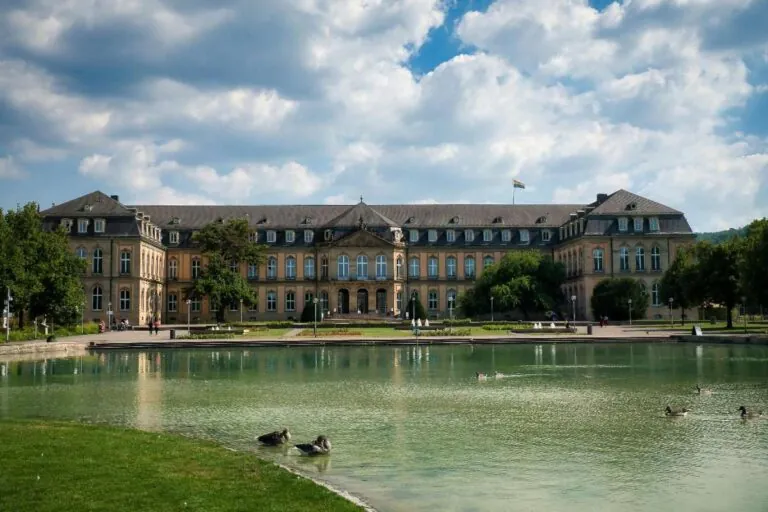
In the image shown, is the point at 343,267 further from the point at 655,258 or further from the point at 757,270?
the point at 757,270

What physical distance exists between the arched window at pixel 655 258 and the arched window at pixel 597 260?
4633 millimetres

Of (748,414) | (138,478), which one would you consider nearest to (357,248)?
(748,414)

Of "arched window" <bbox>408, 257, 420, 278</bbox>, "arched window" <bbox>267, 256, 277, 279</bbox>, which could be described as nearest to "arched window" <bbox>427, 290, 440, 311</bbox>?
"arched window" <bbox>408, 257, 420, 278</bbox>

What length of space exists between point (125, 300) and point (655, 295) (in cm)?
4714

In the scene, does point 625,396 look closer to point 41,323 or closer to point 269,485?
point 269,485

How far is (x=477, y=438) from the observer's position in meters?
15.8

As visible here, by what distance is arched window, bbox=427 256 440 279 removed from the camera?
8450cm

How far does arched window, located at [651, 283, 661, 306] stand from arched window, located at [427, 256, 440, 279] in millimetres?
21465

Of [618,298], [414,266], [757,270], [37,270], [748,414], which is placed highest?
[414,266]

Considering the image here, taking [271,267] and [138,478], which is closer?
[138,478]

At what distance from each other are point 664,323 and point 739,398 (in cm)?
4696

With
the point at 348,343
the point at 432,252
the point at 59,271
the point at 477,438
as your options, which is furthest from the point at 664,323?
the point at 477,438

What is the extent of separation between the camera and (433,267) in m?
84.6

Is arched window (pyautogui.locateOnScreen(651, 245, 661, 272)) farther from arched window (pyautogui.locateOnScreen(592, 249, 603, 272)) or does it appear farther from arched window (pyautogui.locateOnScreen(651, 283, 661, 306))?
arched window (pyautogui.locateOnScreen(592, 249, 603, 272))
